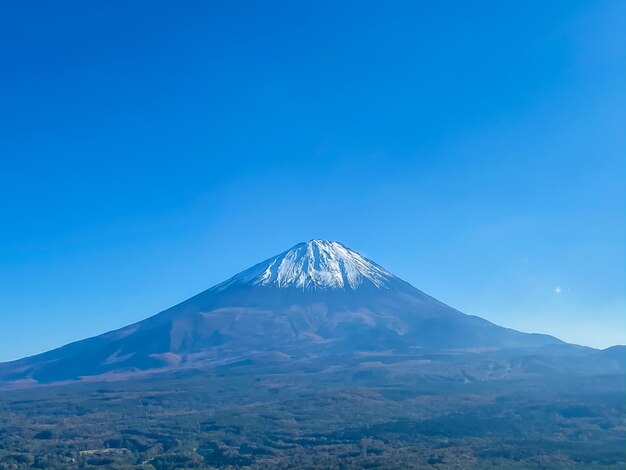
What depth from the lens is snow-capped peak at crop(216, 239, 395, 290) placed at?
572ft

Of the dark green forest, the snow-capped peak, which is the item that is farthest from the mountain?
the dark green forest

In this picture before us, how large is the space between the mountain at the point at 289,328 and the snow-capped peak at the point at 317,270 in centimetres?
29

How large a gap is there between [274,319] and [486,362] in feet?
187

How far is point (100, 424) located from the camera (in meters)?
68.8

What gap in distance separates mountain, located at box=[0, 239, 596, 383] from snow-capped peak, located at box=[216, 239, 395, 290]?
29 centimetres

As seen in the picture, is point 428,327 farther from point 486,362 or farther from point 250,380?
point 250,380

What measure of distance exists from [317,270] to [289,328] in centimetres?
3311

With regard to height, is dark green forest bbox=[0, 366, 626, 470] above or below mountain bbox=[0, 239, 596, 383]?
below

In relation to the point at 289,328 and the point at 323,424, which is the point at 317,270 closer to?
the point at 289,328

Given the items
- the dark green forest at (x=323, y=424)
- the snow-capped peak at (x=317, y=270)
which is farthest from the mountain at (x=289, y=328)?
the dark green forest at (x=323, y=424)

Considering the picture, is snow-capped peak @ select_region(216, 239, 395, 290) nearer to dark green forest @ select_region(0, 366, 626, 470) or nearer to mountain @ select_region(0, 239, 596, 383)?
mountain @ select_region(0, 239, 596, 383)

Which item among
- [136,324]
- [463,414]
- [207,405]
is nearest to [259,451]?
[463,414]

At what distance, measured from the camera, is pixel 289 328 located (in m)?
150

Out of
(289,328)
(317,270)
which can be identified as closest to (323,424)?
(289,328)
